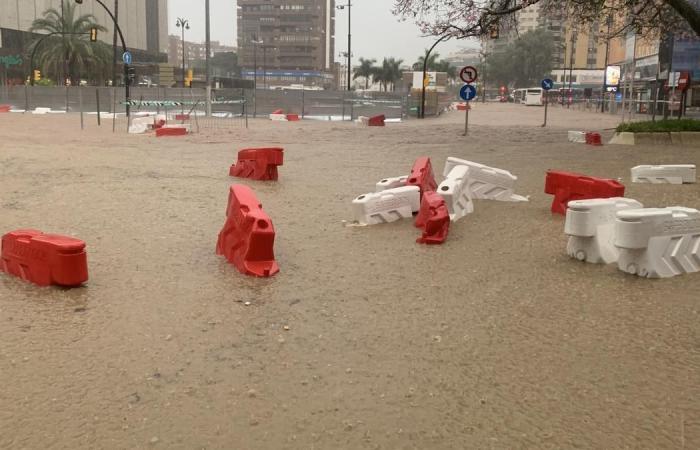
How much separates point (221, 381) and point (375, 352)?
961 mm

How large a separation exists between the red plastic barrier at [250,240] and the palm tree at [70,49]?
208 feet

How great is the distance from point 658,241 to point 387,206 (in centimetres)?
322

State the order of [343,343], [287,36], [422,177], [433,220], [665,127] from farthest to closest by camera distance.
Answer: [287,36]
[665,127]
[422,177]
[433,220]
[343,343]

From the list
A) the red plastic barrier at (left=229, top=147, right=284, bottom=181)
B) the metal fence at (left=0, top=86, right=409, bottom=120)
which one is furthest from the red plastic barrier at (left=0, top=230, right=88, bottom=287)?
the metal fence at (left=0, top=86, right=409, bottom=120)

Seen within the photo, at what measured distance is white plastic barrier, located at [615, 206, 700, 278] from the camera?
18.2 ft

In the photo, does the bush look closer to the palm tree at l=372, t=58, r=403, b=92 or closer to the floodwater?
the floodwater

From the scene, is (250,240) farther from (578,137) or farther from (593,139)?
(578,137)

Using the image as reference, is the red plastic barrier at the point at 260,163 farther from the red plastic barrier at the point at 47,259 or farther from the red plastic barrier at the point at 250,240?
the red plastic barrier at the point at 47,259

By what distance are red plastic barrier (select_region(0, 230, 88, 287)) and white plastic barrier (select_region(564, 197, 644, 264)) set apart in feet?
13.3

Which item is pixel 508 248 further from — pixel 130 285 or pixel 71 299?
pixel 71 299

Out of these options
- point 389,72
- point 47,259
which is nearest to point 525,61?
point 389,72

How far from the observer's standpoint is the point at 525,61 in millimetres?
133875

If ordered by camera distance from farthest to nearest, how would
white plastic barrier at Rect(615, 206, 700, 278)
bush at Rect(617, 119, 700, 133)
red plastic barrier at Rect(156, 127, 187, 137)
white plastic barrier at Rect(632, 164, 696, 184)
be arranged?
red plastic barrier at Rect(156, 127, 187, 137) → bush at Rect(617, 119, 700, 133) → white plastic barrier at Rect(632, 164, 696, 184) → white plastic barrier at Rect(615, 206, 700, 278)

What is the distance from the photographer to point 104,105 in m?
45.0
